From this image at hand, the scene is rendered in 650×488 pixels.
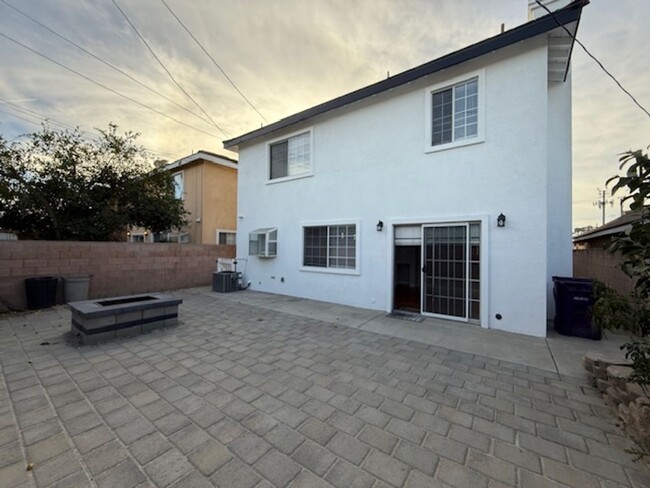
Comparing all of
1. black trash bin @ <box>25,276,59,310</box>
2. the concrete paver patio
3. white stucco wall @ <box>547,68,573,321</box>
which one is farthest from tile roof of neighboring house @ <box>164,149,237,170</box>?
white stucco wall @ <box>547,68,573,321</box>

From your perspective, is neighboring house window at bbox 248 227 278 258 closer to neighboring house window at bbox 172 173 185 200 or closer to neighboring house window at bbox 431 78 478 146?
neighboring house window at bbox 431 78 478 146

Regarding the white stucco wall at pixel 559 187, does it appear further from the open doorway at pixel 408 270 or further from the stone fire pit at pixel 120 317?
the stone fire pit at pixel 120 317

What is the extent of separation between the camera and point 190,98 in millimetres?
8945

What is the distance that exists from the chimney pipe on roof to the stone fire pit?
9444 mm

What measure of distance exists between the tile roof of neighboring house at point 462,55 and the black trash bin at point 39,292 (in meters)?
7.55

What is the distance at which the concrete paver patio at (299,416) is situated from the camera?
181cm

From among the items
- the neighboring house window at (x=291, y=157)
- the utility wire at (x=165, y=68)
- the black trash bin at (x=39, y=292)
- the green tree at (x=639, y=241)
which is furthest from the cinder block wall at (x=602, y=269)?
the black trash bin at (x=39, y=292)

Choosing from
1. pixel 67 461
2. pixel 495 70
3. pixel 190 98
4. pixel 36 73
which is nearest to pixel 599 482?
pixel 67 461

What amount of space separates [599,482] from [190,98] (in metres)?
11.5

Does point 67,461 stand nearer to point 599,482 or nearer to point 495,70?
point 599,482

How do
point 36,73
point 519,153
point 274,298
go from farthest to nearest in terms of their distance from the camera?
point 274,298 < point 36,73 < point 519,153

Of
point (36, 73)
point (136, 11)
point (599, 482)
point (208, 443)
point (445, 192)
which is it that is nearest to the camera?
point (599, 482)

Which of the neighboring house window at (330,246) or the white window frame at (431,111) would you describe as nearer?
the white window frame at (431,111)

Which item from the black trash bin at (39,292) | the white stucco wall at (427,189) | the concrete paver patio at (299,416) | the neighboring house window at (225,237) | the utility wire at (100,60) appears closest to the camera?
the concrete paver patio at (299,416)
